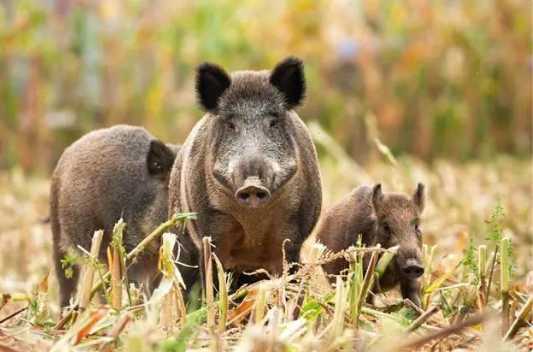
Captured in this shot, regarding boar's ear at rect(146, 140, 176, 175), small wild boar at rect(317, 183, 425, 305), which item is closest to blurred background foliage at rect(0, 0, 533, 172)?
boar's ear at rect(146, 140, 176, 175)

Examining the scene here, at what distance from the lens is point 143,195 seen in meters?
7.61

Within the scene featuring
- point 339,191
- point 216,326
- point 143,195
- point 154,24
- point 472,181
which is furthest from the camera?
point 154,24

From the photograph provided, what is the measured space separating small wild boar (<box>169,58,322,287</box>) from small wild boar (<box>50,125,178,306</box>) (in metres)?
1.31

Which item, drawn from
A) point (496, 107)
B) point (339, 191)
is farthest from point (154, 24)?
point (339, 191)

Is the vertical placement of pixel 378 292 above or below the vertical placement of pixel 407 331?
below

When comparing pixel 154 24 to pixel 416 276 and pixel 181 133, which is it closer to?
pixel 181 133

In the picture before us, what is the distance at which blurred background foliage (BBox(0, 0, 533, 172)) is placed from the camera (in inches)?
657

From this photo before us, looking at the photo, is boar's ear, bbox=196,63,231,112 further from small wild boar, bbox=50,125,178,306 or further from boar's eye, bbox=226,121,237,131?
small wild boar, bbox=50,125,178,306

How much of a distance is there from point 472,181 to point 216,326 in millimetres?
8791

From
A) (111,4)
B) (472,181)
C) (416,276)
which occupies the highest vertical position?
(111,4)

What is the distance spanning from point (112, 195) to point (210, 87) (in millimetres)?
1886

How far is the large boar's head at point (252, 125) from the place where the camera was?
17.7 ft

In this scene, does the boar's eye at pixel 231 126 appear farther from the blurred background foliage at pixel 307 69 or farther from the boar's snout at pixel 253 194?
the blurred background foliage at pixel 307 69

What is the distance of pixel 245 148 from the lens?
218 inches
